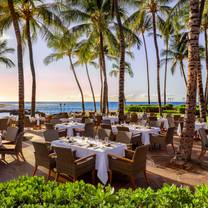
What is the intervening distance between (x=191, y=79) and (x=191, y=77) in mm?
51

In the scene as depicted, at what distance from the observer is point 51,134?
22.4ft

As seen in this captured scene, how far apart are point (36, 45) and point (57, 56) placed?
7894mm

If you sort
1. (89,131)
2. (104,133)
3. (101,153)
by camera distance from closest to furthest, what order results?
(101,153), (104,133), (89,131)

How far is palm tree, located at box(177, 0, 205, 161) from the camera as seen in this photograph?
572 centimetres

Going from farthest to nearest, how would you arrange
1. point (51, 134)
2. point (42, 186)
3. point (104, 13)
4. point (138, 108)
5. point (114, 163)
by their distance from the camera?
point (138, 108)
point (104, 13)
point (51, 134)
point (114, 163)
point (42, 186)

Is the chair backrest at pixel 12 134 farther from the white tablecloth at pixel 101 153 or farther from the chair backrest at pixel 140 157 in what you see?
the chair backrest at pixel 140 157

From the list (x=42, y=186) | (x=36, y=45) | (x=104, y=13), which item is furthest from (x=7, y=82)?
(x=42, y=186)

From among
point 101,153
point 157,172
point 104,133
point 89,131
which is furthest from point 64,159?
point 89,131

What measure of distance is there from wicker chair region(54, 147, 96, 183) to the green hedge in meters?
2.13

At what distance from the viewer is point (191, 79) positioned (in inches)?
228

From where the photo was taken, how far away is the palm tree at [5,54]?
20484mm

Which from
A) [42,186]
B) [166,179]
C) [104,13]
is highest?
[104,13]

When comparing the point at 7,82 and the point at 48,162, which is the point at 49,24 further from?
the point at 7,82

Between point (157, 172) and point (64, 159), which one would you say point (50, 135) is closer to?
point (64, 159)
